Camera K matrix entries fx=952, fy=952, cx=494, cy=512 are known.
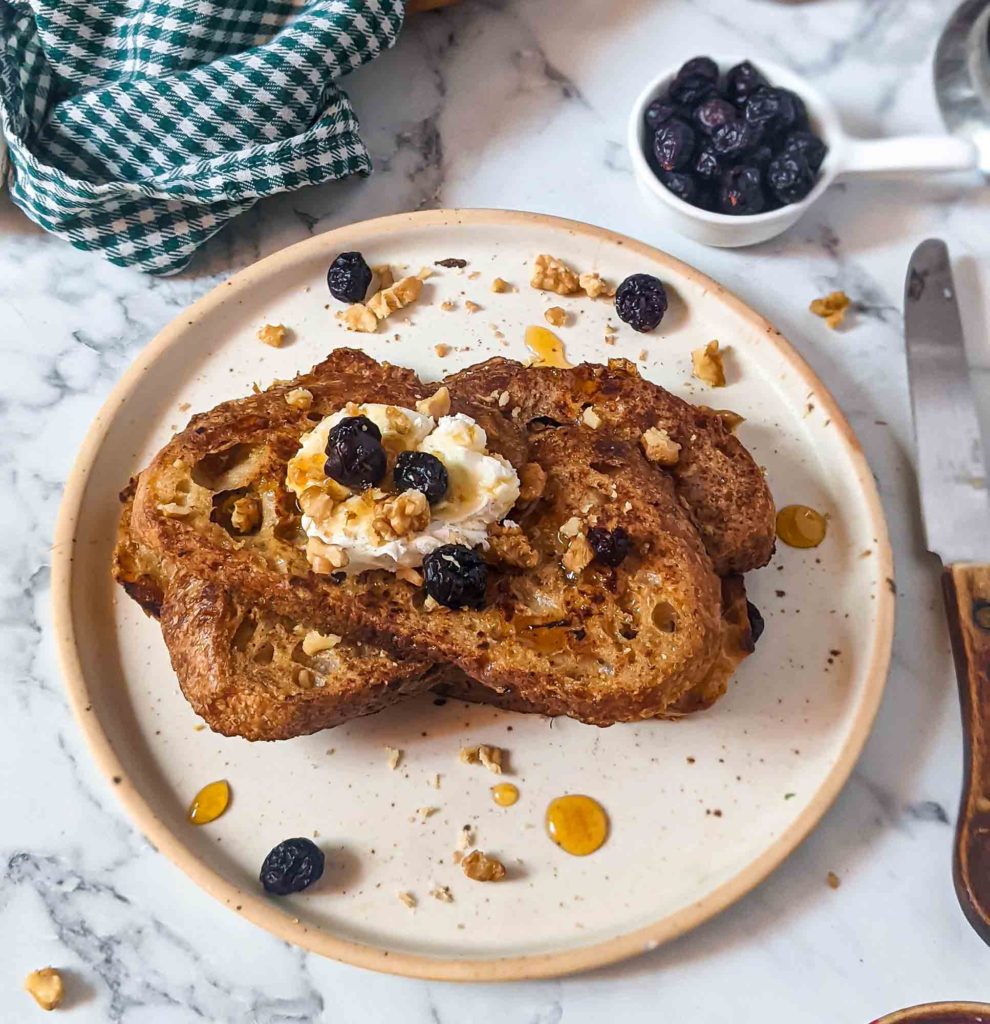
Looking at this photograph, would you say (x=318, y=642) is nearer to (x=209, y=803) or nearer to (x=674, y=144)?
(x=209, y=803)

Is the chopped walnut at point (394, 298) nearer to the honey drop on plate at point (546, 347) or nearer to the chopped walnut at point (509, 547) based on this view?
the honey drop on plate at point (546, 347)

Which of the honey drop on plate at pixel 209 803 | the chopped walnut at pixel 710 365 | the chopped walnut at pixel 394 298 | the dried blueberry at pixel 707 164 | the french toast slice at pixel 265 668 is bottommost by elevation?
the honey drop on plate at pixel 209 803

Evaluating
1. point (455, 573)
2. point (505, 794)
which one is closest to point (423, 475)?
point (455, 573)

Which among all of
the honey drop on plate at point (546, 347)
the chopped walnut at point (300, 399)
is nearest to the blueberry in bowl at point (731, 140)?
the honey drop on plate at point (546, 347)

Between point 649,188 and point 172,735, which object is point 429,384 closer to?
point 649,188

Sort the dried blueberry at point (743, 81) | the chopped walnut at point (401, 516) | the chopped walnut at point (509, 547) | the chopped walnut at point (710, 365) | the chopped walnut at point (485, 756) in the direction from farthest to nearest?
the dried blueberry at point (743, 81) < the chopped walnut at point (710, 365) < the chopped walnut at point (485, 756) < the chopped walnut at point (509, 547) < the chopped walnut at point (401, 516)

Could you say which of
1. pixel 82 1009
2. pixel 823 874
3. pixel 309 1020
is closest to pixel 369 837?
pixel 309 1020

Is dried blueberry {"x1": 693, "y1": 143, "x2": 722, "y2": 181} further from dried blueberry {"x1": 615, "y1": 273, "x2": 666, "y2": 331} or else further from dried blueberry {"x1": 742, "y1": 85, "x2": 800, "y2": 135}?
dried blueberry {"x1": 615, "y1": 273, "x2": 666, "y2": 331}
